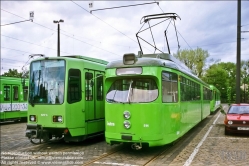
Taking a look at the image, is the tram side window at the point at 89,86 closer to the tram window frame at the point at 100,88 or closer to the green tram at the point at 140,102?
the tram window frame at the point at 100,88

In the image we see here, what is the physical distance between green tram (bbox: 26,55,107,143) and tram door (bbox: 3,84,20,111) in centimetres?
1021

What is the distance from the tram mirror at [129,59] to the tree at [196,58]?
49170 mm

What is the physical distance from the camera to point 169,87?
8820 mm

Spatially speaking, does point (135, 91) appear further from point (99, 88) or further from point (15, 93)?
point (15, 93)

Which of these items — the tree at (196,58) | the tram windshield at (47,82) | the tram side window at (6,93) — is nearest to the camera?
the tram windshield at (47,82)

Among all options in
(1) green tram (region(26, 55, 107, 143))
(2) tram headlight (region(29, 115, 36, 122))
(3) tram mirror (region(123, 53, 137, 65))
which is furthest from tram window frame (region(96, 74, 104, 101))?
(3) tram mirror (region(123, 53, 137, 65))

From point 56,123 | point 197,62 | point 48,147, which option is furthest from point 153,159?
point 197,62

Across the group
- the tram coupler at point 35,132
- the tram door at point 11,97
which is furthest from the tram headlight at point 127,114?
the tram door at point 11,97

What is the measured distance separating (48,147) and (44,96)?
6.16ft

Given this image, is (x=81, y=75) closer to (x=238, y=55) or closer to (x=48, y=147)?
(x=48, y=147)

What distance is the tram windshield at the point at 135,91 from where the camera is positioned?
27.0 feet

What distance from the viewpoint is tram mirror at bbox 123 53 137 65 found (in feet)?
27.8

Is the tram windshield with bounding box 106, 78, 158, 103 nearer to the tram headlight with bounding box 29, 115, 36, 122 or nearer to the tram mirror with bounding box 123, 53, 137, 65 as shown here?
the tram mirror with bounding box 123, 53, 137, 65

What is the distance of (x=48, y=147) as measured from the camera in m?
10.0
